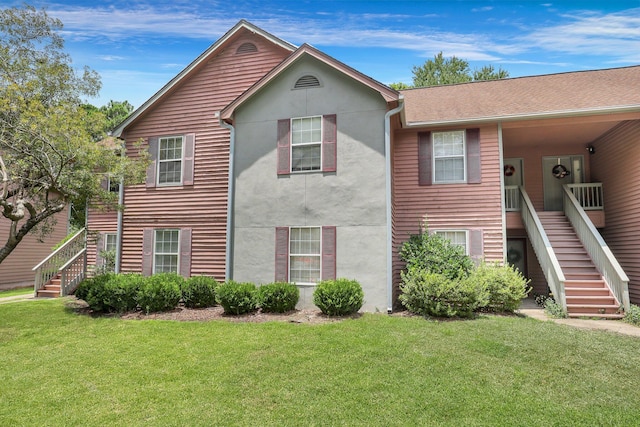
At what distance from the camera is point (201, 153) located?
1267cm

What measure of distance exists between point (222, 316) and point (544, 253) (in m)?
8.94

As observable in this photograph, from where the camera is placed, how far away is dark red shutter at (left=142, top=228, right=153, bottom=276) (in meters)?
12.6

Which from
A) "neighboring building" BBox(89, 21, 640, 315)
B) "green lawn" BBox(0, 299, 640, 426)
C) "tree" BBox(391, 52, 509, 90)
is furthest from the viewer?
"tree" BBox(391, 52, 509, 90)

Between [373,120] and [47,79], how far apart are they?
877cm

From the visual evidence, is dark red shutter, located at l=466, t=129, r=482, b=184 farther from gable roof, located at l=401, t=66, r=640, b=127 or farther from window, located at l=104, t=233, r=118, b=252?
window, located at l=104, t=233, r=118, b=252

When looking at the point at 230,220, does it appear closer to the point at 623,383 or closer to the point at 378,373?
the point at 378,373

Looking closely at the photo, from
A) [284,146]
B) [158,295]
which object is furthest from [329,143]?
[158,295]

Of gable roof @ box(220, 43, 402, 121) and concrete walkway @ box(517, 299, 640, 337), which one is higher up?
gable roof @ box(220, 43, 402, 121)

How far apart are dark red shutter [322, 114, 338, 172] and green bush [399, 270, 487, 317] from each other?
12.5ft

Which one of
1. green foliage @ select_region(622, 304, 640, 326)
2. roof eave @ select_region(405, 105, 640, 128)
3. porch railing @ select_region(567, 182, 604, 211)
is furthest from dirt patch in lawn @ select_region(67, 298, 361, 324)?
porch railing @ select_region(567, 182, 604, 211)

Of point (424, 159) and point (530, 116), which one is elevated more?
point (530, 116)

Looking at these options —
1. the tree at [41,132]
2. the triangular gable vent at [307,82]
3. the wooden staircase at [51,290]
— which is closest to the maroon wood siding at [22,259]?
the wooden staircase at [51,290]

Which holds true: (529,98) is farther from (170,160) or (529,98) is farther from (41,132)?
(41,132)

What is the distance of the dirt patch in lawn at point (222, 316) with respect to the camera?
898 centimetres
